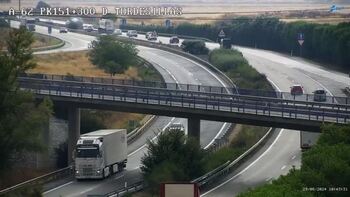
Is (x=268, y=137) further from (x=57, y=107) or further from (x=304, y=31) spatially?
(x=304, y=31)

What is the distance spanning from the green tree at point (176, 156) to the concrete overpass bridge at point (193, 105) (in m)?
3.34

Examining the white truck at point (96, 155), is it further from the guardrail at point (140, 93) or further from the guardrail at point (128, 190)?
the guardrail at point (140, 93)

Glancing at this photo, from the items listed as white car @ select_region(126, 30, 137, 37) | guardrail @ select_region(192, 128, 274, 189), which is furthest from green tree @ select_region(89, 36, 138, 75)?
white car @ select_region(126, 30, 137, 37)

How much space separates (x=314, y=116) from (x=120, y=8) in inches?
3325

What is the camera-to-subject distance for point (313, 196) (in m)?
33.3

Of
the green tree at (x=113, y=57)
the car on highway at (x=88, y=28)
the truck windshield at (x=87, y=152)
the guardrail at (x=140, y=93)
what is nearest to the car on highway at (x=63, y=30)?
the car on highway at (x=88, y=28)

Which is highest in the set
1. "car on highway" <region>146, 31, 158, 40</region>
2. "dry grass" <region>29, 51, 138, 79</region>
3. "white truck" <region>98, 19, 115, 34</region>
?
"white truck" <region>98, 19, 115, 34</region>

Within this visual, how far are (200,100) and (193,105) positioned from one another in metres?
0.56

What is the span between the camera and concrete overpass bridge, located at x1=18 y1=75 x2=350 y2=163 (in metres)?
53.4

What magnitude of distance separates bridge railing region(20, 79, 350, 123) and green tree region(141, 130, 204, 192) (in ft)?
11.5

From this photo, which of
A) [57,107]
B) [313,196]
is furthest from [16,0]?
[313,196]

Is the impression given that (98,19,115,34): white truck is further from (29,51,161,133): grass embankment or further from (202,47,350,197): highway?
(202,47,350,197): highway

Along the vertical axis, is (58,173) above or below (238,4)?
below

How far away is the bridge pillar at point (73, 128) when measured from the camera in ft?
206
